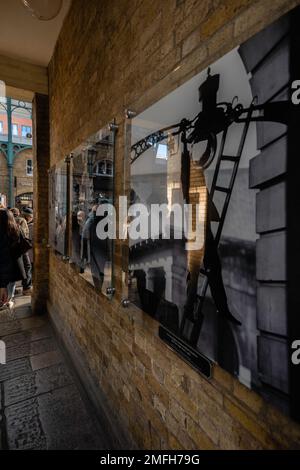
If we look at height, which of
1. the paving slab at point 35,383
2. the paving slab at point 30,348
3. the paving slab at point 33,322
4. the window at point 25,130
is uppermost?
the window at point 25,130

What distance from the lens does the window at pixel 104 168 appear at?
1.87 m

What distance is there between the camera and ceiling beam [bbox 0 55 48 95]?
4016mm

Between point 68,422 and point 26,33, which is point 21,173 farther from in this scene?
point 68,422

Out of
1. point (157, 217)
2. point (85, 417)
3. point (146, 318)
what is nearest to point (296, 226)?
point (157, 217)

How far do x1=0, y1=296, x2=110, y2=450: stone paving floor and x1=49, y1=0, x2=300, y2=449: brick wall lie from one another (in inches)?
11.5

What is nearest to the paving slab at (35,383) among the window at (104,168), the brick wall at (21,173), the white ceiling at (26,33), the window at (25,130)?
the window at (104,168)

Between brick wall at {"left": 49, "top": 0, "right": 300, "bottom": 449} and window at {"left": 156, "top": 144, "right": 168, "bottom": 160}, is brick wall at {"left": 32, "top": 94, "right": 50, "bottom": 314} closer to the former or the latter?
brick wall at {"left": 49, "top": 0, "right": 300, "bottom": 449}

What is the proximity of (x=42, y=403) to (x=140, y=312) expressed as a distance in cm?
168

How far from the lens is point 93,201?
2.12 metres

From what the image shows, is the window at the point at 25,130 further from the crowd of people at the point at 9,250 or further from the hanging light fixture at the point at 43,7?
the hanging light fixture at the point at 43,7

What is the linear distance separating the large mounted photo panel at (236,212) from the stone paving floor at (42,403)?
1.50 metres

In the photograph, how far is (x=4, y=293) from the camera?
267cm

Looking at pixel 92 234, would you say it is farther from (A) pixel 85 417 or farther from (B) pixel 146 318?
(A) pixel 85 417

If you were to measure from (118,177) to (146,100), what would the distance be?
0.57 meters
